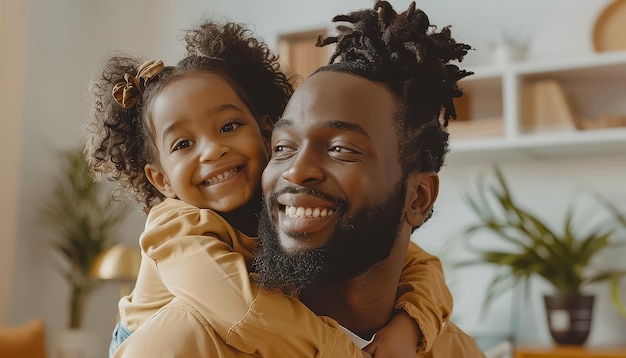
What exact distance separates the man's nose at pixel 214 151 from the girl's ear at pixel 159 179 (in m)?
0.14

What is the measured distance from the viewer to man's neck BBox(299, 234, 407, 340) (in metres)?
1.21

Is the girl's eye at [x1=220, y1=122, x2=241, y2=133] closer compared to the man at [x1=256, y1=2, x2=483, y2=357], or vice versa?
the man at [x1=256, y1=2, x2=483, y2=357]

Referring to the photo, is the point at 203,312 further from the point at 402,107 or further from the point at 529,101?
the point at 529,101

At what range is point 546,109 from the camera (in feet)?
11.8

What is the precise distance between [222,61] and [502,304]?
2.71 m

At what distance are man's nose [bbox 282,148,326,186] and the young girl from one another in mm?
145

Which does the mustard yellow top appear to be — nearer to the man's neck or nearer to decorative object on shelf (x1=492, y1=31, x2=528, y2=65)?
the man's neck

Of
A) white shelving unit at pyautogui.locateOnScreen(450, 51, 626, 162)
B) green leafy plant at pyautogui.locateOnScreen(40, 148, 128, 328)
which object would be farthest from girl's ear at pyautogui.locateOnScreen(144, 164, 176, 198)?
green leafy plant at pyautogui.locateOnScreen(40, 148, 128, 328)

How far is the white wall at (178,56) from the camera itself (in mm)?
3801

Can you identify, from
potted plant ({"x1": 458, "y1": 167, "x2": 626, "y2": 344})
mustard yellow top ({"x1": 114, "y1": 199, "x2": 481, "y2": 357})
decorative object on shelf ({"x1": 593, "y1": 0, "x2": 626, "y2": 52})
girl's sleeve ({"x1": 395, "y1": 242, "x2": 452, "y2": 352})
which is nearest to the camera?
mustard yellow top ({"x1": 114, "y1": 199, "x2": 481, "y2": 357})

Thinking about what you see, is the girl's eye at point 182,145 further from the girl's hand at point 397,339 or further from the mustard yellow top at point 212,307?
the girl's hand at point 397,339

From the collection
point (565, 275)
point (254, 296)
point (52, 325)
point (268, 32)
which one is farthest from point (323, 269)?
point (52, 325)

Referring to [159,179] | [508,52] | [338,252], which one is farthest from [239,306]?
[508,52]

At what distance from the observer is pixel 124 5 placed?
497 centimetres
